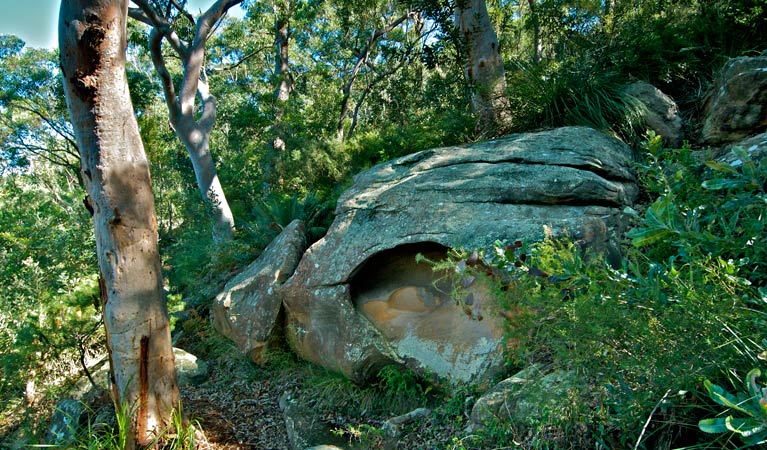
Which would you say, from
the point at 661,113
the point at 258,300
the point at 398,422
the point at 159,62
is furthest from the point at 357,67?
the point at 398,422

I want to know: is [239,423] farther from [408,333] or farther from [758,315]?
[758,315]

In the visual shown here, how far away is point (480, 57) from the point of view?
25.7ft

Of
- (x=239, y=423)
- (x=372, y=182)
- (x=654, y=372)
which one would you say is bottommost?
(x=239, y=423)

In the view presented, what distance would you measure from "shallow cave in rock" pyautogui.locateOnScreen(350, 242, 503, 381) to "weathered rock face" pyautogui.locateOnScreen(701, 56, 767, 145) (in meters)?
3.12

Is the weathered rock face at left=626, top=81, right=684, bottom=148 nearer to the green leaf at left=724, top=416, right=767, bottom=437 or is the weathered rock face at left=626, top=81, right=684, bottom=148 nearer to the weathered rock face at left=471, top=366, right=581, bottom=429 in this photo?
the weathered rock face at left=471, top=366, right=581, bottom=429

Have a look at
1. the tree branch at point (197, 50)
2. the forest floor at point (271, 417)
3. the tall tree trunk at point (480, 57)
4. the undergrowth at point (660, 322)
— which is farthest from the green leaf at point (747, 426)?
the tree branch at point (197, 50)

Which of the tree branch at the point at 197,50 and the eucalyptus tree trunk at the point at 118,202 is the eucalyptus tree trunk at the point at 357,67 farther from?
the eucalyptus tree trunk at the point at 118,202

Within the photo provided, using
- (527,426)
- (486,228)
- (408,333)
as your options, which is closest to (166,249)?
(408,333)

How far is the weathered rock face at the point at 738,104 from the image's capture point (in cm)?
510

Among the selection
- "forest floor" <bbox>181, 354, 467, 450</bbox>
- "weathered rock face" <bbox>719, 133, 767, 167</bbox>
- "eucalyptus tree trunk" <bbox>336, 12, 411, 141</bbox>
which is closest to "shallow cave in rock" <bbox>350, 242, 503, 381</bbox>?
"forest floor" <bbox>181, 354, 467, 450</bbox>

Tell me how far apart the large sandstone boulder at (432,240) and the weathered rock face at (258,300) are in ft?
0.91

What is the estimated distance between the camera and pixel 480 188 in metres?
5.00

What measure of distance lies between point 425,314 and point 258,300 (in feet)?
6.47

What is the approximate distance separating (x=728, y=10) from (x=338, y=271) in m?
5.93
